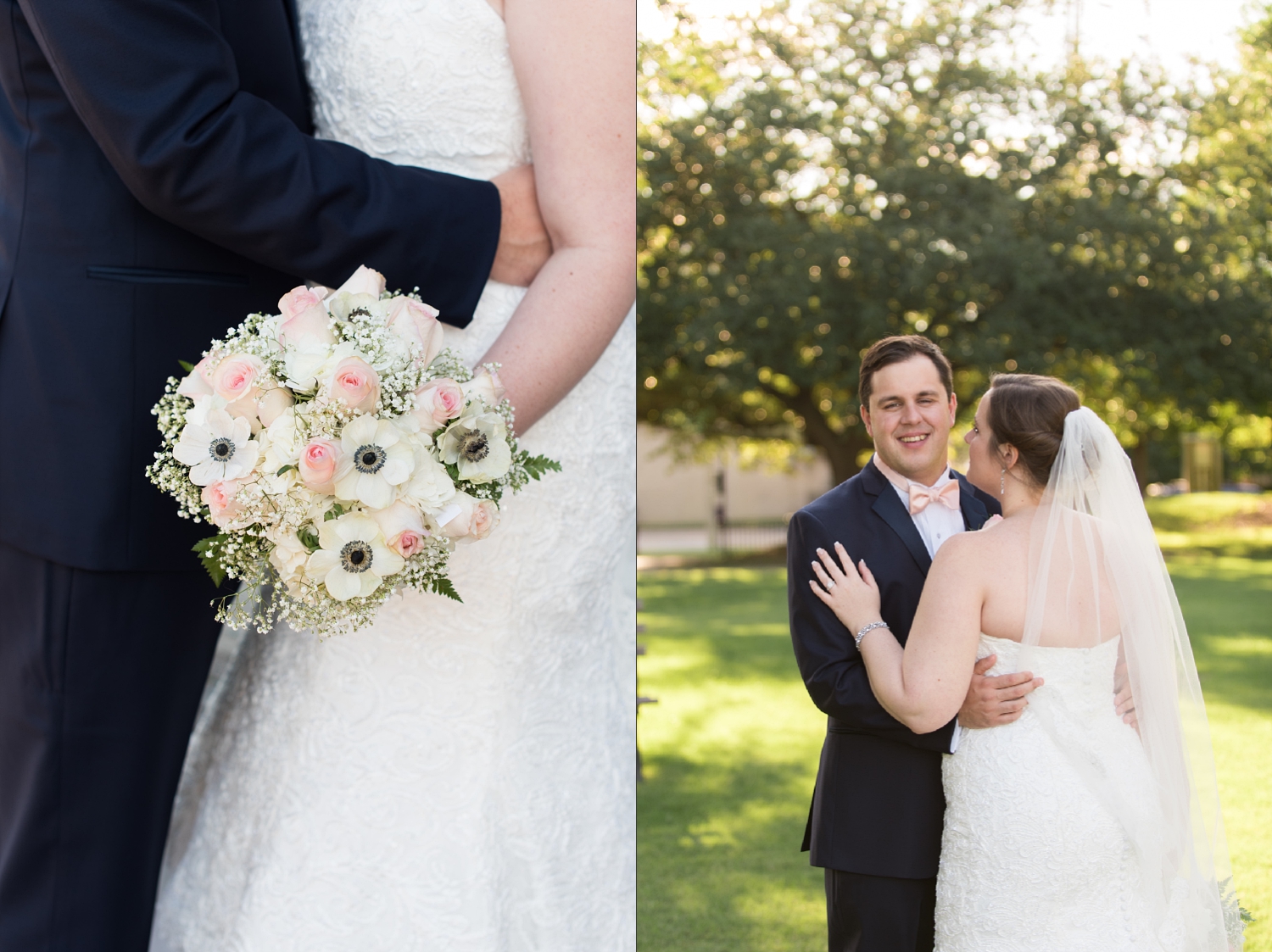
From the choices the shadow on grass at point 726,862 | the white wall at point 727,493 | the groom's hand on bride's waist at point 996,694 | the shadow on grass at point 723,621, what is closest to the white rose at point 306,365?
the groom's hand on bride's waist at point 996,694

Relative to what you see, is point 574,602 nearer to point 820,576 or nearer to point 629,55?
point 820,576

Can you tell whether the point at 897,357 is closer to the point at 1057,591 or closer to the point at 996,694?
the point at 1057,591

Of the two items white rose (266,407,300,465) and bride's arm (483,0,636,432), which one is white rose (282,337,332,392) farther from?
bride's arm (483,0,636,432)

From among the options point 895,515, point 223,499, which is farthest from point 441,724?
point 895,515

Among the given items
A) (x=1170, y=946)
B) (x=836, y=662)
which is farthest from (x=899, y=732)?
(x=1170, y=946)

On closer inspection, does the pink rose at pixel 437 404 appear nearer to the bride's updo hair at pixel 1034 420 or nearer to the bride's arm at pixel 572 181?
the bride's arm at pixel 572 181

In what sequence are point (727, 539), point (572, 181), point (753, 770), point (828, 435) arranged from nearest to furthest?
point (572, 181) → point (753, 770) → point (828, 435) → point (727, 539)

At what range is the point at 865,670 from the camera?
258cm

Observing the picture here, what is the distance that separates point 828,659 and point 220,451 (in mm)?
1582

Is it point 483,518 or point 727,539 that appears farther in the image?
point 727,539

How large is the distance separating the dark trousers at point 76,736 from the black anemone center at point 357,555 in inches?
18.6

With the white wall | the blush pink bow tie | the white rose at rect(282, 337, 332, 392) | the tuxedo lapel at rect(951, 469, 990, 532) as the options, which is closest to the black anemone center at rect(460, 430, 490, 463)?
the white rose at rect(282, 337, 332, 392)

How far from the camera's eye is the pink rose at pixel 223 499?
A: 5.01 ft

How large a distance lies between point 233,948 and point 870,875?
148 cm
